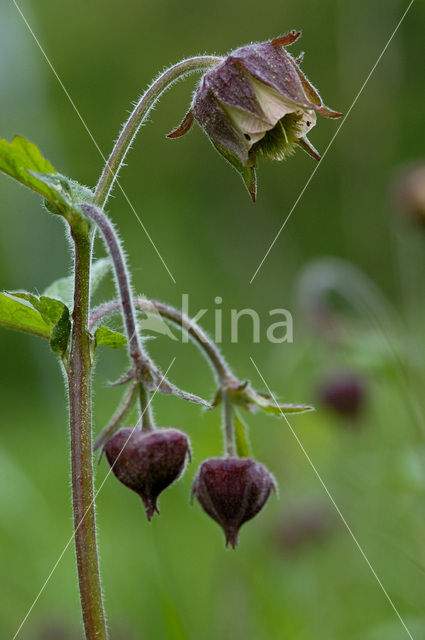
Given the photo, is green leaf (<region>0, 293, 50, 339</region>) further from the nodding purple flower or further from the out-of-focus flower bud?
the out-of-focus flower bud

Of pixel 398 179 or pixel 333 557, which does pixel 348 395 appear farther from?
pixel 398 179

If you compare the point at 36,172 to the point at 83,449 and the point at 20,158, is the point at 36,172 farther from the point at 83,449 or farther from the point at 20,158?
the point at 83,449

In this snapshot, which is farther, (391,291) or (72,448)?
(391,291)

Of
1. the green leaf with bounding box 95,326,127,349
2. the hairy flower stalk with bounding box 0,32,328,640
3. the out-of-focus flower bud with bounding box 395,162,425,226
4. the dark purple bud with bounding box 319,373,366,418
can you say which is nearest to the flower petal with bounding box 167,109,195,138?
the hairy flower stalk with bounding box 0,32,328,640

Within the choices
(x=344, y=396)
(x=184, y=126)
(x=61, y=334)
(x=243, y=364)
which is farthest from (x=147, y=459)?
(x=243, y=364)

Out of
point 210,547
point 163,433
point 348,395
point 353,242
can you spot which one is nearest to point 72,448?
point 163,433

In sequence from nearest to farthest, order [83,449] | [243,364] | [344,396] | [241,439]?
[83,449]
[241,439]
[344,396]
[243,364]

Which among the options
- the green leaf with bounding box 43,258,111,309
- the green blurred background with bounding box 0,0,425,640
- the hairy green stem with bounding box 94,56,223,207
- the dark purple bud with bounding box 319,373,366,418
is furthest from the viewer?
the dark purple bud with bounding box 319,373,366,418
